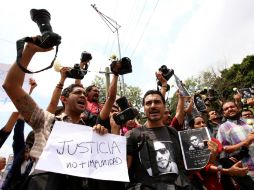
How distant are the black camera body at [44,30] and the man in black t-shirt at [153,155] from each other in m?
1.34

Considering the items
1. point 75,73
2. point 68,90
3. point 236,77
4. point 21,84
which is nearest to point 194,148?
point 68,90

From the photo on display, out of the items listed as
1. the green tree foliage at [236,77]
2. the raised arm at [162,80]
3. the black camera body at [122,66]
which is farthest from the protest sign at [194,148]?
the green tree foliage at [236,77]

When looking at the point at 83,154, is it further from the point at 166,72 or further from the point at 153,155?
the point at 166,72

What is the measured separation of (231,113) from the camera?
464cm

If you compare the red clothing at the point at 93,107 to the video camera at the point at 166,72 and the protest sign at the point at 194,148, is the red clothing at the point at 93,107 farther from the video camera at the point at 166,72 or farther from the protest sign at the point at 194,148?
the protest sign at the point at 194,148

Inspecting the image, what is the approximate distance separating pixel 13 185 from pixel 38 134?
51cm

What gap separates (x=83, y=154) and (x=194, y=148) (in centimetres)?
127

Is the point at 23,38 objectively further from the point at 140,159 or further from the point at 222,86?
the point at 222,86

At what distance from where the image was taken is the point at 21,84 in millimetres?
2338

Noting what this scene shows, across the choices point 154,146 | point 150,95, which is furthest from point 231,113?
point 154,146

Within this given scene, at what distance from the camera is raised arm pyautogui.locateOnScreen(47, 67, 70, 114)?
10.1ft

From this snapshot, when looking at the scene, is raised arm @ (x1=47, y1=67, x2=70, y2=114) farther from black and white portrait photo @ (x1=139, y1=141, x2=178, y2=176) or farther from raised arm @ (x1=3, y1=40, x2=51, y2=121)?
black and white portrait photo @ (x1=139, y1=141, x2=178, y2=176)

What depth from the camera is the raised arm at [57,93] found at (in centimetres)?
306

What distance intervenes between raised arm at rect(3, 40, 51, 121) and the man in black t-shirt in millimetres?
1041
